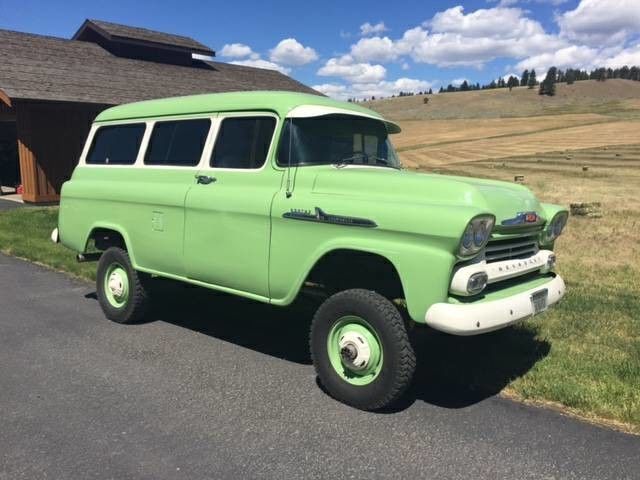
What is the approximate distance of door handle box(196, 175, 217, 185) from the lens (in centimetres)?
489

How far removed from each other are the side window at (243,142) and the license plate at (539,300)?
231 cm

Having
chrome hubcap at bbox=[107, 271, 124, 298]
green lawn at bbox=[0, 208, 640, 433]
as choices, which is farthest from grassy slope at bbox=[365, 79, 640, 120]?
chrome hubcap at bbox=[107, 271, 124, 298]

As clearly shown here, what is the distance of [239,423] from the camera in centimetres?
373

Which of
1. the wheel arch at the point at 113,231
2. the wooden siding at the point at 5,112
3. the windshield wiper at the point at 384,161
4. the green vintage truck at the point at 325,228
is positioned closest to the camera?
the green vintage truck at the point at 325,228

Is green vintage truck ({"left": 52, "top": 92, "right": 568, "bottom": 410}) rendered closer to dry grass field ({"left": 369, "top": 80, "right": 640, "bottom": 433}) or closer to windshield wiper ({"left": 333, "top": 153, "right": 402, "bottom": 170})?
windshield wiper ({"left": 333, "top": 153, "right": 402, "bottom": 170})

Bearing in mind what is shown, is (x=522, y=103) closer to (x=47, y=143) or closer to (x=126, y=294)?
(x=47, y=143)

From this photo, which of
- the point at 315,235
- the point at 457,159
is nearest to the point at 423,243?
the point at 315,235

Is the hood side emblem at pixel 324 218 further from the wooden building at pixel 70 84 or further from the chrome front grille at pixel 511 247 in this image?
the wooden building at pixel 70 84

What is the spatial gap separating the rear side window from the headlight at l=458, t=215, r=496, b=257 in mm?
3641

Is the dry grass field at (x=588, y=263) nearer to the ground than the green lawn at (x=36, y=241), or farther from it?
farther from it

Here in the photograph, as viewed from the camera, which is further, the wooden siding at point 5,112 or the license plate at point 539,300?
the wooden siding at point 5,112

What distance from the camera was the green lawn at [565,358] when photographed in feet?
13.3

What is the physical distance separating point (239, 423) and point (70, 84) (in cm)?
1679

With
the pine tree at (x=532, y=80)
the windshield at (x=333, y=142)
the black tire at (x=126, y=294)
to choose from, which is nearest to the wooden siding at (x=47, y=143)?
the black tire at (x=126, y=294)
